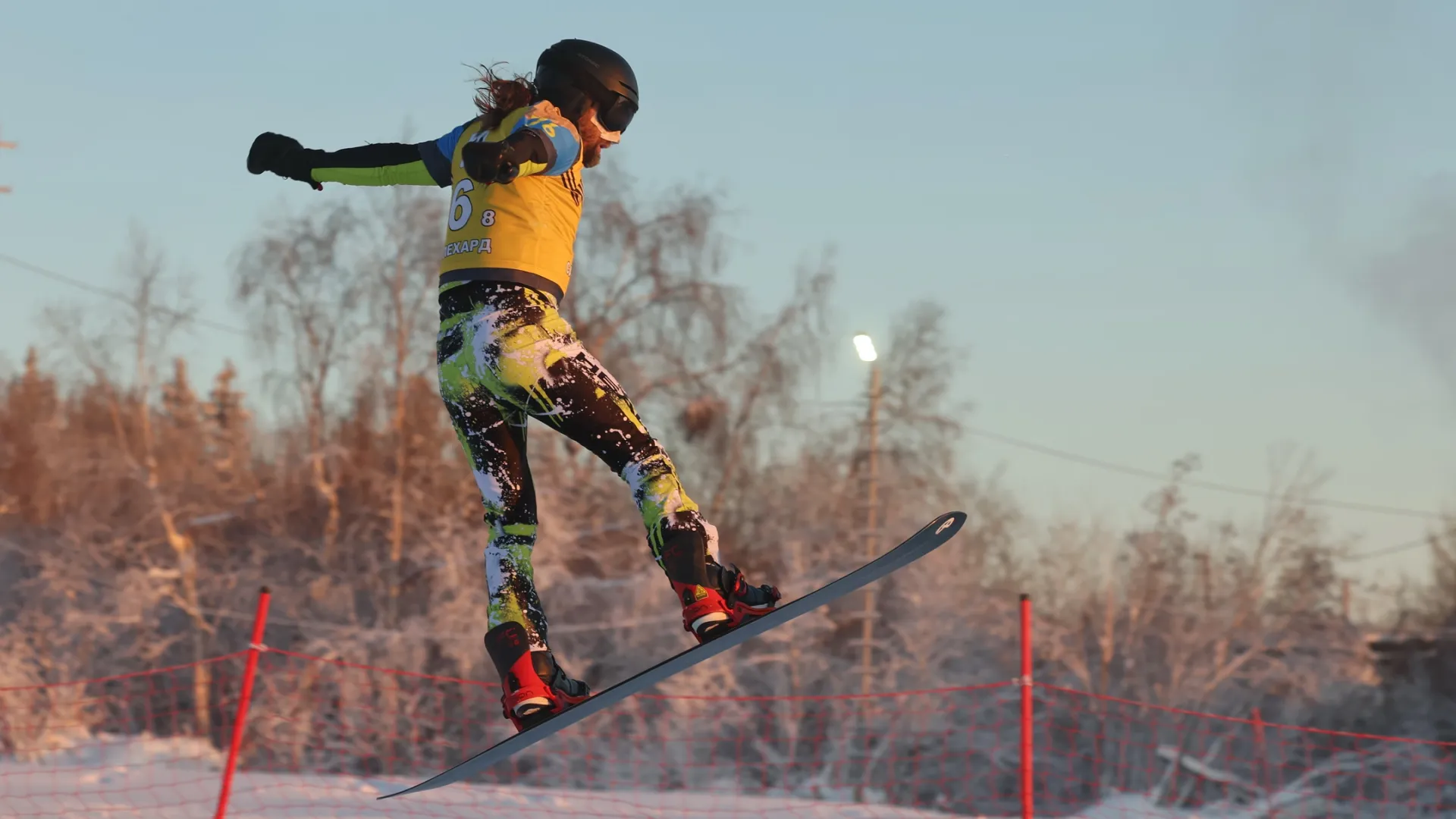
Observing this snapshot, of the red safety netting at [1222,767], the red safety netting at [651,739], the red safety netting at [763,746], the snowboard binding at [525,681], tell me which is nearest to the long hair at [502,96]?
the snowboard binding at [525,681]

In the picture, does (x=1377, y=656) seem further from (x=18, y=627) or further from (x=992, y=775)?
(x=18, y=627)

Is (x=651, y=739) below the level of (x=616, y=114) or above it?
below

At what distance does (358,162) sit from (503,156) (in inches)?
32.5

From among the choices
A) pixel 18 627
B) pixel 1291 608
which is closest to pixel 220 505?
pixel 18 627

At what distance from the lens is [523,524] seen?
3.43 metres

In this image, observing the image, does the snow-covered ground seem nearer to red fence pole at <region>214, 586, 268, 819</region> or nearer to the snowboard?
red fence pole at <region>214, 586, 268, 819</region>

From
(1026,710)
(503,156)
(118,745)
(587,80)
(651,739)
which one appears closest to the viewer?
(503,156)

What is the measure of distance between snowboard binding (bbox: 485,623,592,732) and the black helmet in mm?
1372

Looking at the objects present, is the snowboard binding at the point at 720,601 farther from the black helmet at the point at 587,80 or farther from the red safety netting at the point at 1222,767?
the red safety netting at the point at 1222,767

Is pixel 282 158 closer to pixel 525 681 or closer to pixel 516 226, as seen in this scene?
pixel 516 226

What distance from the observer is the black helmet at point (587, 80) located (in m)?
3.18

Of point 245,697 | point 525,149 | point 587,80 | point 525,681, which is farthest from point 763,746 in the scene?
point 525,149

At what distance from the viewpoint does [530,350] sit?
3.03 metres

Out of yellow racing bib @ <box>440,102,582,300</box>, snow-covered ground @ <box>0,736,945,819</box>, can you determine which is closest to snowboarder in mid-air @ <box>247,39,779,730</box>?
yellow racing bib @ <box>440,102,582,300</box>
